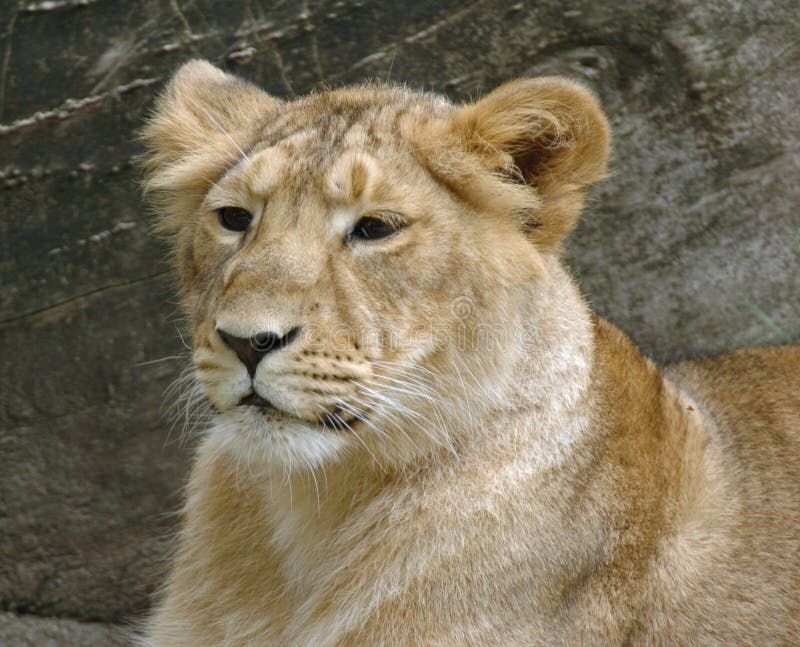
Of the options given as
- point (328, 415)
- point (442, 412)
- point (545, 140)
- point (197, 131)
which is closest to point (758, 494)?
point (442, 412)

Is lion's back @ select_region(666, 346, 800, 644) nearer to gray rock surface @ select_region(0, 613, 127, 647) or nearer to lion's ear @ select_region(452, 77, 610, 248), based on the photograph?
lion's ear @ select_region(452, 77, 610, 248)

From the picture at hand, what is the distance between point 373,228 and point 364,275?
0.12 meters

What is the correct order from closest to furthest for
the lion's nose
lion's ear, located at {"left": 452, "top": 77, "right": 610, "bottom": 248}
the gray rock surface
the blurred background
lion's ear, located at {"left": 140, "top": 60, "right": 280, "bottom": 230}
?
1. the lion's nose
2. lion's ear, located at {"left": 452, "top": 77, "right": 610, "bottom": 248}
3. lion's ear, located at {"left": 140, "top": 60, "right": 280, "bottom": 230}
4. the blurred background
5. the gray rock surface

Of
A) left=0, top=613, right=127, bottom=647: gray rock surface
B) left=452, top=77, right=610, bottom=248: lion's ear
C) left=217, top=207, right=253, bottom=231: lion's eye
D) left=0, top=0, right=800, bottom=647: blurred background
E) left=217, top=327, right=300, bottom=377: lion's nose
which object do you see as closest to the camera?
left=217, top=327, right=300, bottom=377: lion's nose

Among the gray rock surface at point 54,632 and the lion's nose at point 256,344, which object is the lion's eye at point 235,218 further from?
the gray rock surface at point 54,632

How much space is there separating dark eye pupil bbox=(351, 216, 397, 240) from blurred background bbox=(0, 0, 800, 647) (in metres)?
1.36

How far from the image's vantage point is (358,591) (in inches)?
101

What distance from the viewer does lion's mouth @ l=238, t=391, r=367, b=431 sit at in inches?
88.9

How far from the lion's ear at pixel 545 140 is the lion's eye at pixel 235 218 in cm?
56

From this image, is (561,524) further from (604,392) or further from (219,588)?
(219,588)

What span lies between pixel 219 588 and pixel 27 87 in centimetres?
183

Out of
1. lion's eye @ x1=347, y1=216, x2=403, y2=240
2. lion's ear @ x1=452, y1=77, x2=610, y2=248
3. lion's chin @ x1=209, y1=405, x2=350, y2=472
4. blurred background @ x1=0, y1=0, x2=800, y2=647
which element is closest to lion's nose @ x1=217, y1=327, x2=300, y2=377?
lion's chin @ x1=209, y1=405, x2=350, y2=472

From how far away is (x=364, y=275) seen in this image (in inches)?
94.0

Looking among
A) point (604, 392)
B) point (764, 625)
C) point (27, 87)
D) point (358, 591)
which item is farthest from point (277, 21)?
point (764, 625)
